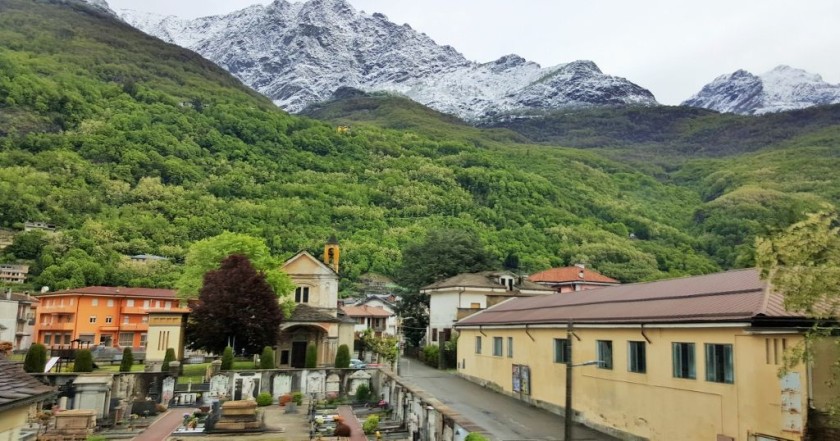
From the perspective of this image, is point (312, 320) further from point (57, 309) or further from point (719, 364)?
point (57, 309)

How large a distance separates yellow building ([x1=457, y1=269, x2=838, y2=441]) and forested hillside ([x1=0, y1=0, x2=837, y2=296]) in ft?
233

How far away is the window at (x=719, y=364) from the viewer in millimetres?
18547

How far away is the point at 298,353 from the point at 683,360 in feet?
121

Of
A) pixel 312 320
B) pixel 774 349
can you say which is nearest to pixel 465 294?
pixel 312 320

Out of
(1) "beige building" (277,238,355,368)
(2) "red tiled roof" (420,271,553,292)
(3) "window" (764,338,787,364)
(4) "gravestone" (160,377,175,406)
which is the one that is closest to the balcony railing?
(1) "beige building" (277,238,355,368)

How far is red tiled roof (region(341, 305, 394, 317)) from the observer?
289 feet

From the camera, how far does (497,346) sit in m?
37.5

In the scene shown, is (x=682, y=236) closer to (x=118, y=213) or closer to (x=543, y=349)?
(x=118, y=213)

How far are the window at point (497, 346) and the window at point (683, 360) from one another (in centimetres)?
1637

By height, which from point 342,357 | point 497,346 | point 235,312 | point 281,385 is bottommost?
point 281,385

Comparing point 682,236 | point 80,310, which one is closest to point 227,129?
point 80,310

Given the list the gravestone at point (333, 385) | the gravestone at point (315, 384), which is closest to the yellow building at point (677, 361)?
the gravestone at point (333, 385)

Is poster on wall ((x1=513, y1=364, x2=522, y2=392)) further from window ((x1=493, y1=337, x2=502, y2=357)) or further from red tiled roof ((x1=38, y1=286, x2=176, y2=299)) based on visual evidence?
red tiled roof ((x1=38, y1=286, x2=176, y2=299))

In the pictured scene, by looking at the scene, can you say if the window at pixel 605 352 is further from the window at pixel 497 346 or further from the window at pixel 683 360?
the window at pixel 497 346
